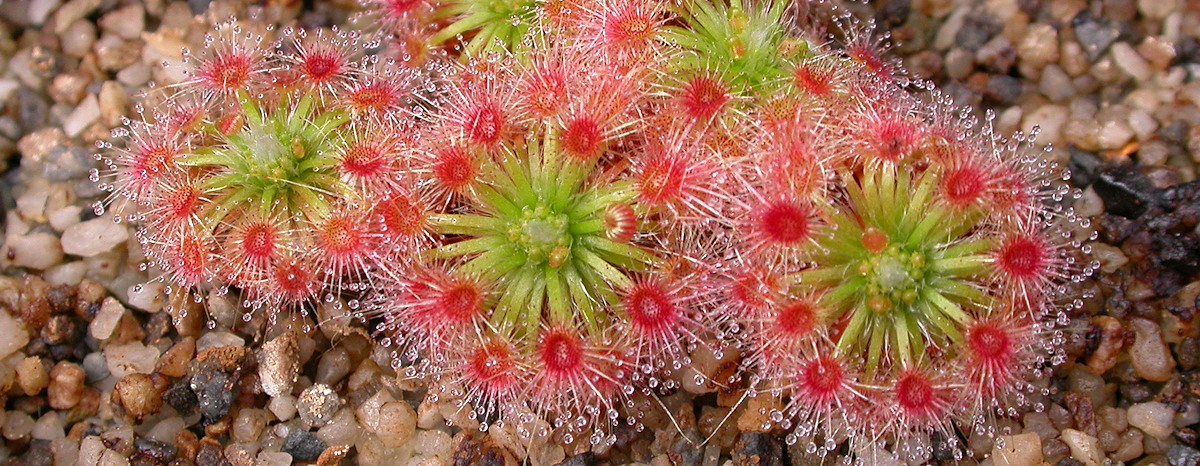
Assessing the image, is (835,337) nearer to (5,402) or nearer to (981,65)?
(981,65)

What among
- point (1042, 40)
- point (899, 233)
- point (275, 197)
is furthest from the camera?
point (1042, 40)

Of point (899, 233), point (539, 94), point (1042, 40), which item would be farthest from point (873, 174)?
point (1042, 40)

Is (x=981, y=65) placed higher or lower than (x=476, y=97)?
higher

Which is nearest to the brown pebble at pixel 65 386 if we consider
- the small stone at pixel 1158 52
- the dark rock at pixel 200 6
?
the dark rock at pixel 200 6

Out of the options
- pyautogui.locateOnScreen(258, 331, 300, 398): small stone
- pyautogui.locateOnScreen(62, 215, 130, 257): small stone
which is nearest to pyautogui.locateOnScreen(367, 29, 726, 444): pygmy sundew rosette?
pyautogui.locateOnScreen(258, 331, 300, 398): small stone

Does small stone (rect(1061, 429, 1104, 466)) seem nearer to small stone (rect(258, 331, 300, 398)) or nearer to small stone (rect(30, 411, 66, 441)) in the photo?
small stone (rect(258, 331, 300, 398))

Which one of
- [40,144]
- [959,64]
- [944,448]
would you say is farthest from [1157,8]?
[40,144]
